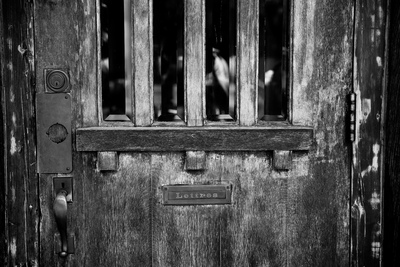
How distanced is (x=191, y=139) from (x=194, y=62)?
25cm

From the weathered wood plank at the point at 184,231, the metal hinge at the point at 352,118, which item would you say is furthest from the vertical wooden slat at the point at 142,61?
the metal hinge at the point at 352,118

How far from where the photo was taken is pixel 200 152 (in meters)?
1.37

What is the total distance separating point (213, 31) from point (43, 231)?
86 centimetres

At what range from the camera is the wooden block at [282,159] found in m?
1.38

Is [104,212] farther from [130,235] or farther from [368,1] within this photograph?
[368,1]

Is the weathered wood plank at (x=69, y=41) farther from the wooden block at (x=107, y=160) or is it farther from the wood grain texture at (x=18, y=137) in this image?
the wooden block at (x=107, y=160)

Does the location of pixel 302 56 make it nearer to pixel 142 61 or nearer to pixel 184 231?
pixel 142 61

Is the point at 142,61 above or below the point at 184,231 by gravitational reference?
above

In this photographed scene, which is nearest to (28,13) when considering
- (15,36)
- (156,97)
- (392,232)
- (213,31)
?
(15,36)

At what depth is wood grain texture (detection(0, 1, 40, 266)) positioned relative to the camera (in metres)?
1.32

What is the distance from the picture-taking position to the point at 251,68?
136 centimetres

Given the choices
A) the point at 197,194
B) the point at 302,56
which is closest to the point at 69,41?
the point at 197,194

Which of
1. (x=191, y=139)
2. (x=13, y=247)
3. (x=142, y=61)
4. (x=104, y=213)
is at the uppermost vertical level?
(x=142, y=61)

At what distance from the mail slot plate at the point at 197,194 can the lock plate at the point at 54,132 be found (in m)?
0.34
